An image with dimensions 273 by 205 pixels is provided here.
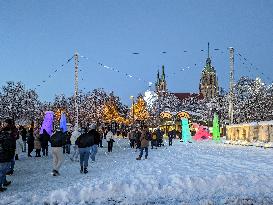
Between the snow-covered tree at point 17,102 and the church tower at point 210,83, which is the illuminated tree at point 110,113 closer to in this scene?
the snow-covered tree at point 17,102

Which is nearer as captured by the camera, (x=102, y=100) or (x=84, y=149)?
(x=84, y=149)

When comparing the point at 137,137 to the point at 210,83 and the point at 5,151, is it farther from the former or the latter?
the point at 210,83

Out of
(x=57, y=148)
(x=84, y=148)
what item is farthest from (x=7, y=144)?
(x=84, y=148)

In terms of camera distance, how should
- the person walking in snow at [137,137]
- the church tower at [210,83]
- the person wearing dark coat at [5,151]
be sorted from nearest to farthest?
the person wearing dark coat at [5,151] < the person walking in snow at [137,137] < the church tower at [210,83]

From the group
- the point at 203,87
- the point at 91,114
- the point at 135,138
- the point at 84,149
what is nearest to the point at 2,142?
the point at 84,149

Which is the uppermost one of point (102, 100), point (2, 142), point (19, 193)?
point (102, 100)

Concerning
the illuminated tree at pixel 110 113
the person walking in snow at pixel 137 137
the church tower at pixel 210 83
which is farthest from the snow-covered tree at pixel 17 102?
the church tower at pixel 210 83

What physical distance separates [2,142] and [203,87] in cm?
15308

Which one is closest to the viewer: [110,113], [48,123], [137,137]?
[48,123]

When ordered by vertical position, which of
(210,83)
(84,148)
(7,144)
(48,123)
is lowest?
(84,148)

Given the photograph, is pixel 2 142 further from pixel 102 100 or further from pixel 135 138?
pixel 102 100

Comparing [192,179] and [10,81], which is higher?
[10,81]

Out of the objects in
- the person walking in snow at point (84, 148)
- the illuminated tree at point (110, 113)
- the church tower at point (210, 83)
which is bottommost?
→ the person walking in snow at point (84, 148)

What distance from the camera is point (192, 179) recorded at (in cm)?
1173
